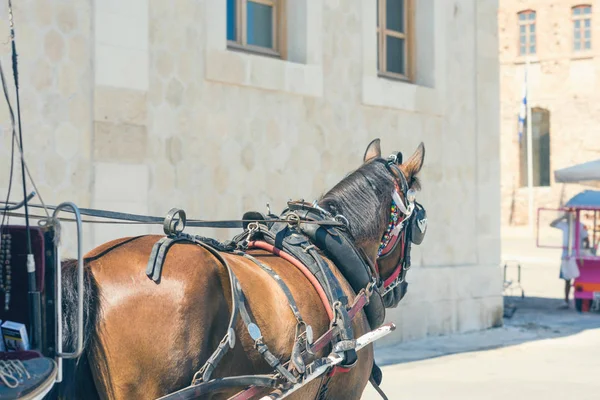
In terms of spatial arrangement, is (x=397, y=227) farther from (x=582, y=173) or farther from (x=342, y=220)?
(x=582, y=173)

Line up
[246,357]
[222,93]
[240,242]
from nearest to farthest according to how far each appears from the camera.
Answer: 1. [246,357]
2. [240,242]
3. [222,93]

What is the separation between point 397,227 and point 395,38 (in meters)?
6.44

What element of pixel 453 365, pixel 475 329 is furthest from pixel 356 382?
pixel 475 329

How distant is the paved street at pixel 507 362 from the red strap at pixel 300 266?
360cm

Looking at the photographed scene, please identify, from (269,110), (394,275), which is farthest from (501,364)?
(394,275)

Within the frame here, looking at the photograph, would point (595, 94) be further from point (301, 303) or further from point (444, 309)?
point (301, 303)

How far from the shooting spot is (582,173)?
1468cm

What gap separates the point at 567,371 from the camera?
873cm

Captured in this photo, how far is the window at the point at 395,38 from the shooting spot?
10422 millimetres

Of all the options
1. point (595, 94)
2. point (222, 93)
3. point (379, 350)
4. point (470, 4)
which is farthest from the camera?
point (595, 94)

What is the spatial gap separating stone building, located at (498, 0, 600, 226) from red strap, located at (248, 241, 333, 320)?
3105cm

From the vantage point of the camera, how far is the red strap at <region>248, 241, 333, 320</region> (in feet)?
12.6

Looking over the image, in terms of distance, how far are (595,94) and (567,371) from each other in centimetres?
2684

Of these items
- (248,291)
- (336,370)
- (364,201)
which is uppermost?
(364,201)
